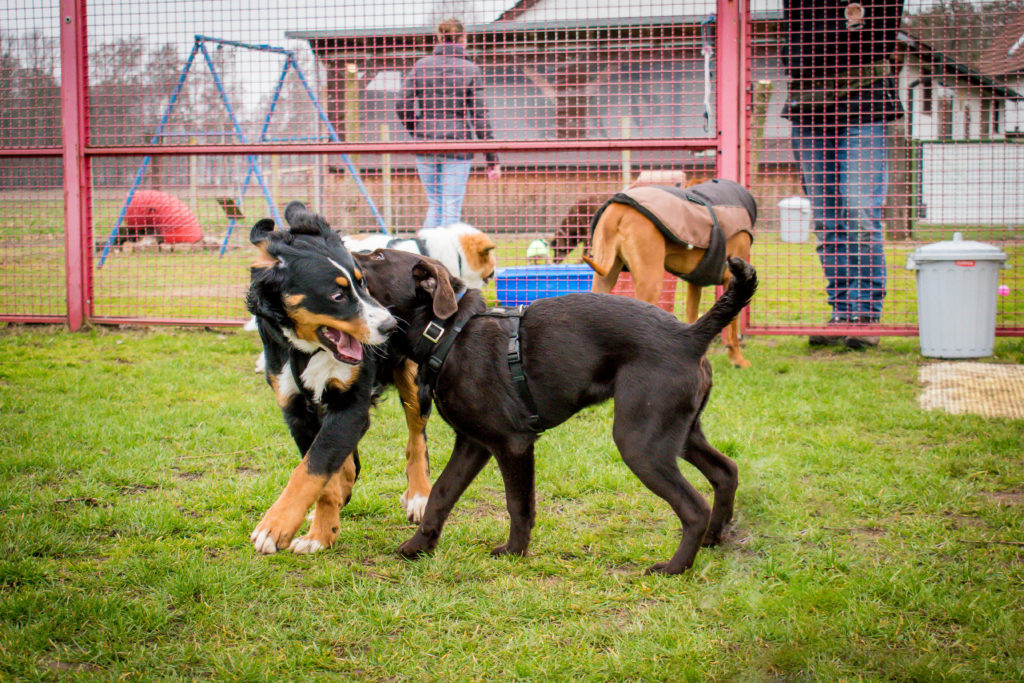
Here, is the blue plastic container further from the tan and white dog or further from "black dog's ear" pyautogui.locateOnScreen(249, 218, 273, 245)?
"black dog's ear" pyautogui.locateOnScreen(249, 218, 273, 245)

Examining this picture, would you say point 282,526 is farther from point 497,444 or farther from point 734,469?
point 734,469

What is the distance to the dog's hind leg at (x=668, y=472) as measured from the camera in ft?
8.87

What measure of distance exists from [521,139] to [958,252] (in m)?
3.67

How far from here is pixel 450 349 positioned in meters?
2.99

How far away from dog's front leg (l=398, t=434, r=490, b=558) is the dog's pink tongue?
523 millimetres

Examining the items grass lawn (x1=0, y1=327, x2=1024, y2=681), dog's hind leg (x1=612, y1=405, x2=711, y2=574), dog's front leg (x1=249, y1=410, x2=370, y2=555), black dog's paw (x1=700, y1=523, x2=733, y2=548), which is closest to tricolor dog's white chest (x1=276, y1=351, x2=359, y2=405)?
dog's front leg (x1=249, y1=410, x2=370, y2=555)

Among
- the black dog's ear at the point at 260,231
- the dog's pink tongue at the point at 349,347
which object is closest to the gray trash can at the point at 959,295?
the dog's pink tongue at the point at 349,347

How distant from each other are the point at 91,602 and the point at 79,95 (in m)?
6.26

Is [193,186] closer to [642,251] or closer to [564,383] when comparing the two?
[642,251]

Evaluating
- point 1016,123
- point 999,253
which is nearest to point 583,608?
point 999,253

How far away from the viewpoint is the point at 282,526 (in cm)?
280

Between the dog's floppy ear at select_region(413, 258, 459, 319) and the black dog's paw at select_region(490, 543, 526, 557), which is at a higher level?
the dog's floppy ear at select_region(413, 258, 459, 319)

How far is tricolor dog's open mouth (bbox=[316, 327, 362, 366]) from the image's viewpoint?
297 cm

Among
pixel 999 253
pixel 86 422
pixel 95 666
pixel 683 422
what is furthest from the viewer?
pixel 999 253
